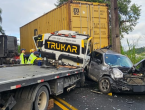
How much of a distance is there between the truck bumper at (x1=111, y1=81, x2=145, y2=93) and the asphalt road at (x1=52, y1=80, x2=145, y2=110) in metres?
0.31

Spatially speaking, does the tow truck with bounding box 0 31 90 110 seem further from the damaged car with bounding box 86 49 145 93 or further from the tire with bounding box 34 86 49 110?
the damaged car with bounding box 86 49 145 93

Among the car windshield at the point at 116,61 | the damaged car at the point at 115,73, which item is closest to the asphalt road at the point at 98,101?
the damaged car at the point at 115,73

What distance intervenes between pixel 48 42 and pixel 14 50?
8.21m

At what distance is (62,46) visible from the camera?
673cm

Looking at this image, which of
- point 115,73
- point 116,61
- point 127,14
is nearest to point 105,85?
point 115,73

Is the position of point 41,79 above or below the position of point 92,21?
below

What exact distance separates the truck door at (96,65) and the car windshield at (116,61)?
31cm

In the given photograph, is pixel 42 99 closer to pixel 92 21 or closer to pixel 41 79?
pixel 41 79

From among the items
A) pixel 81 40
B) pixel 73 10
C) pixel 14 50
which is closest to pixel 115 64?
pixel 81 40

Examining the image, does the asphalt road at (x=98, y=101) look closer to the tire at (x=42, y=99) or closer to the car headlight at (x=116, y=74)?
the tire at (x=42, y=99)

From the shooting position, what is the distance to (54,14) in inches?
392

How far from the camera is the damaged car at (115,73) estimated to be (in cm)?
571

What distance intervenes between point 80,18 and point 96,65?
3.08 meters

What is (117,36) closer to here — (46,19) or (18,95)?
(46,19)
